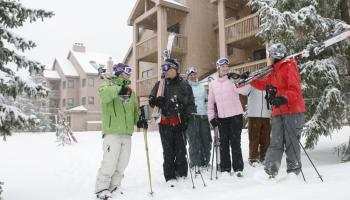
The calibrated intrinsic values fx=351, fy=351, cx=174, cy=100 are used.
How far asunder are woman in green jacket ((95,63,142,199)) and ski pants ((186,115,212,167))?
153 centimetres

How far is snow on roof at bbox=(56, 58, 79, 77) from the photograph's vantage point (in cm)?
4792

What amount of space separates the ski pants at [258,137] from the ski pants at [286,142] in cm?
142

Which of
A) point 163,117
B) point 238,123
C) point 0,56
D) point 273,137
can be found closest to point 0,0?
point 0,56

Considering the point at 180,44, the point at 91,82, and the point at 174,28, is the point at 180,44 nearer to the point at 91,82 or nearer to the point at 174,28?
the point at 174,28

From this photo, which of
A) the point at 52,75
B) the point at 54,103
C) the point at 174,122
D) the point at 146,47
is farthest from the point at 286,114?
the point at 54,103

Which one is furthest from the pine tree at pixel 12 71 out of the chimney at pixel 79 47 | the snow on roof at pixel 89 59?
the chimney at pixel 79 47

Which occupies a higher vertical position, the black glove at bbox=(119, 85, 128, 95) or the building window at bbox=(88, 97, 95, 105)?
the building window at bbox=(88, 97, 95, 105)

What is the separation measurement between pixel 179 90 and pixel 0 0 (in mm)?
3032

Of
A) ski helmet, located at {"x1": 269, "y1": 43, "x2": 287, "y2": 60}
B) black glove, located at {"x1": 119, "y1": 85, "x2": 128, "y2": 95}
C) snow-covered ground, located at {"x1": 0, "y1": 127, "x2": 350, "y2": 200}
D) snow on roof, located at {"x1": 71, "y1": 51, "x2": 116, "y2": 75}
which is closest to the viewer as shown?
snow-covered ground, located at {"x1": 0, "y1": 127, "x2": 350, "y2": 200}

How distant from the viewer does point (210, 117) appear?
246 inches

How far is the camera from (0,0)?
17.0 feet

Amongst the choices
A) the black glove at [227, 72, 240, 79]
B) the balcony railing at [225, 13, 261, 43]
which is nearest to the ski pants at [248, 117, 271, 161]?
the black glove at [227, 72, 240, 79]

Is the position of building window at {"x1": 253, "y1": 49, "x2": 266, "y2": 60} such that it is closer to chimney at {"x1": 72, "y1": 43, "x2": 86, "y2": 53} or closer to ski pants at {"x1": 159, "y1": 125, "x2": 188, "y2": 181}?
ski pants at {"x1": 159, "y1": 125, "x2": 188, "y2": 181}

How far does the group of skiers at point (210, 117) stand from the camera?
5.18 m
